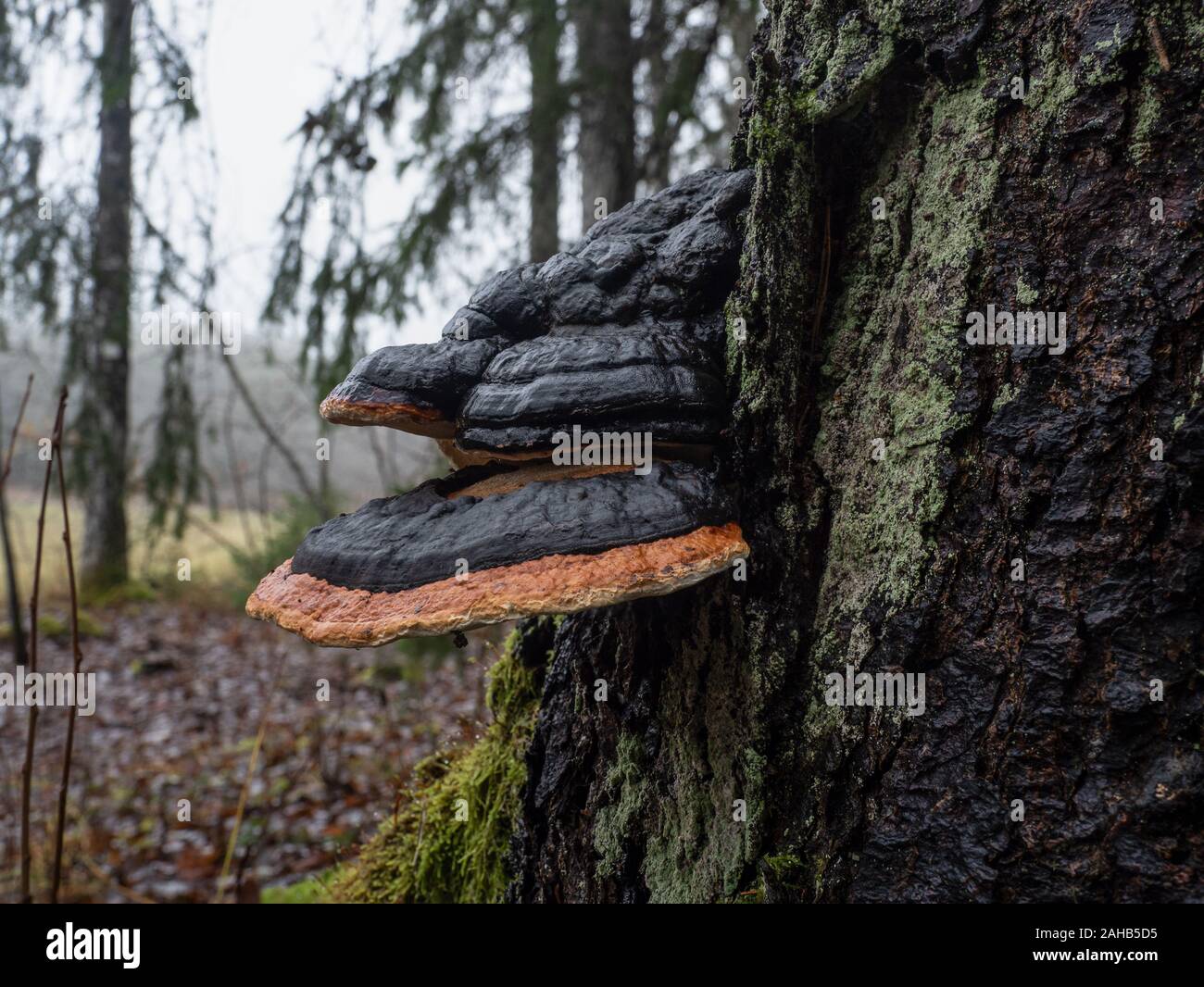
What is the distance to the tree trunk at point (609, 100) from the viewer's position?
5359mm

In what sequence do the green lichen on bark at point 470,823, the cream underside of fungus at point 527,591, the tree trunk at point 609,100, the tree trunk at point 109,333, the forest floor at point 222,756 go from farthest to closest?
the tree trunk at point 109,333, the tree trunk at point 609,100, the forest floor at point 222,756, the green lichen on bark at point 470,823, the cream underside of fungus at point 527,591

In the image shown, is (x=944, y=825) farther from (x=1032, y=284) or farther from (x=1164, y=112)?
(x=1164, y=112)

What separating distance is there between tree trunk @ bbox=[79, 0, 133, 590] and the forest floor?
2278 mm

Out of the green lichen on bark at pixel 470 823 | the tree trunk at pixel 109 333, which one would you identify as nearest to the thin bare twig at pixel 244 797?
the green lichen on bark at pixel 470 823

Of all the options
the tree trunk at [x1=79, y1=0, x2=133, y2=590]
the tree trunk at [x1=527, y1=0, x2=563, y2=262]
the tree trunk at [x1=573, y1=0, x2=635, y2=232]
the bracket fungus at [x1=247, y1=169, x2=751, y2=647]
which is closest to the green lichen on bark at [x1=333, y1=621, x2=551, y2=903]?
the bracket fungus at [x1=247, y1=169, x2=751, y2=647]

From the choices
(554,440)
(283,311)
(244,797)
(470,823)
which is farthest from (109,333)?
(554,440)

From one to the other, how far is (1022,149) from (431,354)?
117cm

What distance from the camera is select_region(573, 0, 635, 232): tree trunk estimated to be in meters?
5.36

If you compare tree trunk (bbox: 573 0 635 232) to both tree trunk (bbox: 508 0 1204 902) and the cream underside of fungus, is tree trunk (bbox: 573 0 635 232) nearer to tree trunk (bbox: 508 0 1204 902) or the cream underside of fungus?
tree trunk (bbox: 508 0 1204 902)

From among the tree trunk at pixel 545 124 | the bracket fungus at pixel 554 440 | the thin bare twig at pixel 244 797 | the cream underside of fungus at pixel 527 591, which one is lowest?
the thin bare twig at pixel 244 797

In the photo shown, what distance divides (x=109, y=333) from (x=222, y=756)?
463cm

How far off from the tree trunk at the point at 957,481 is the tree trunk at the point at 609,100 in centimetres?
403
